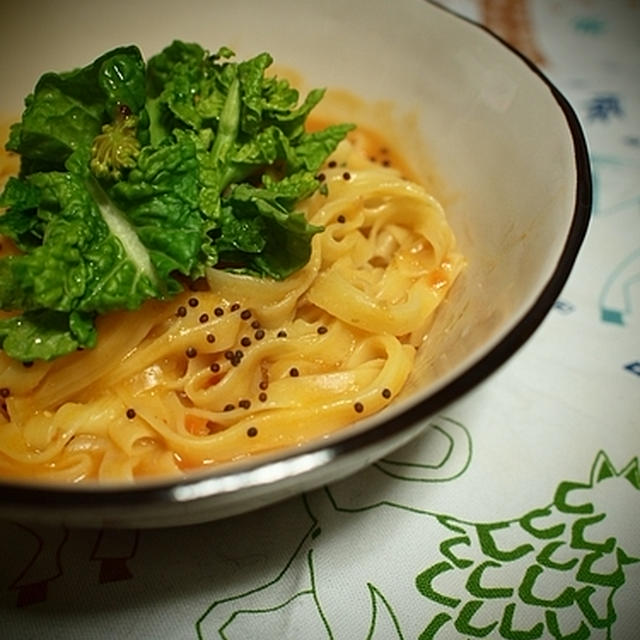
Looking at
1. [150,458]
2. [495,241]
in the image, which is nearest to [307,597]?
[150,458]

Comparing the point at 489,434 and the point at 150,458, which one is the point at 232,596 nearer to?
the point at 150,458

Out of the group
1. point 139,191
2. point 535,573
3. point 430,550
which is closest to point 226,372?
point 139,191

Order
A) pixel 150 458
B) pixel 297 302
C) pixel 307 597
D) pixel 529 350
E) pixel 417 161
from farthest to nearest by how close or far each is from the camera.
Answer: pixel 417 161 < pixel 529 350 < pixel 297 302 < pixel 150 458 < pixel 307 597

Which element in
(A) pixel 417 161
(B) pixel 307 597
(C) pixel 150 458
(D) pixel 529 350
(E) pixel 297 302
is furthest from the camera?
(A) pixel 417 161

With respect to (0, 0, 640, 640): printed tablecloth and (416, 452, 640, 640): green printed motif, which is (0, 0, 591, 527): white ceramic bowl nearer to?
(0, 0, 640, 640): printed tablecloth

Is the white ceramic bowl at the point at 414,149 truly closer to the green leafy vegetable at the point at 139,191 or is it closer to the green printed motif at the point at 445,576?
the green printed motif at the point at 445,576

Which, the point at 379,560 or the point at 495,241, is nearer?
the point at 379,560

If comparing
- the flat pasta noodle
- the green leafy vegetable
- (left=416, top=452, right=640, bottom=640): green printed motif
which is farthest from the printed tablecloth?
the green leafy vegetable

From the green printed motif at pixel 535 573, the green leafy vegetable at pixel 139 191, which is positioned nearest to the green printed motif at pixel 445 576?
the green printed motif at pixel 535 573
